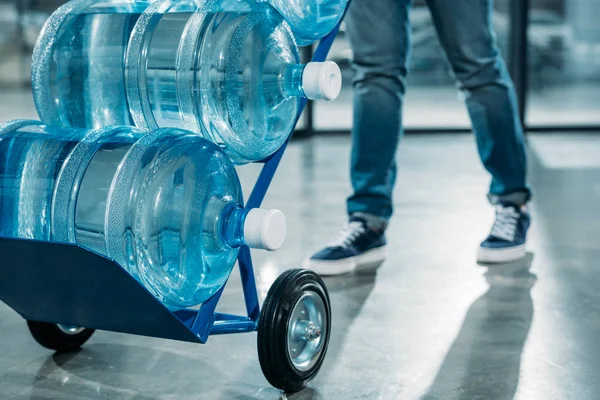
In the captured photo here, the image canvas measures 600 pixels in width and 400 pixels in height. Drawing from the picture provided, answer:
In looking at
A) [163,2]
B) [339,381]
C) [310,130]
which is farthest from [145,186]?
[310,130]

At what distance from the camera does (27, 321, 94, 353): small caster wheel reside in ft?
5.51

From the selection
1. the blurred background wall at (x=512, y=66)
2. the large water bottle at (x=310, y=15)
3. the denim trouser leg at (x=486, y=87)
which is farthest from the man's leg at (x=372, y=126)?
the blurred background wall at (x=512, y=66)

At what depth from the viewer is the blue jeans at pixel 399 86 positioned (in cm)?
221

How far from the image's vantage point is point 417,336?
1.81m

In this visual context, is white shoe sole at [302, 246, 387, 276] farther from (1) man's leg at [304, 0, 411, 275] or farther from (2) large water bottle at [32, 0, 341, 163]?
(2) large water bottle at [32, 0, 341, 163]

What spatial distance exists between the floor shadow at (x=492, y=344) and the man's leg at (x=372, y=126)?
1.00 ft

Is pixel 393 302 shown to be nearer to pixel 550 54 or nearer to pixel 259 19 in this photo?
pixel 259 19

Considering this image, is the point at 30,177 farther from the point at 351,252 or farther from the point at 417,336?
→ the point at 351,252

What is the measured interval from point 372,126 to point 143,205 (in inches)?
40.8

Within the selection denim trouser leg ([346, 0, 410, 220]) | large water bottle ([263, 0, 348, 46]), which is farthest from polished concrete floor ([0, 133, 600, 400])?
large water bottle ([263, 0, 348, 46])

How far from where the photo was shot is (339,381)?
158 cm

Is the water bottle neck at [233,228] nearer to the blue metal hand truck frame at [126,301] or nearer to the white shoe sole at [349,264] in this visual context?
the blue metal hand truck frame at [126,301]

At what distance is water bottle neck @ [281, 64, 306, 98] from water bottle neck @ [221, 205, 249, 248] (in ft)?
0.71

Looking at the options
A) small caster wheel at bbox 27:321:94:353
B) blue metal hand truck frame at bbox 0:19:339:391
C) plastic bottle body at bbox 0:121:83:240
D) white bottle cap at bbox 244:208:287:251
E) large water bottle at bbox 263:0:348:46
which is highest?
large water bottle at bbox 263:0:348:46
